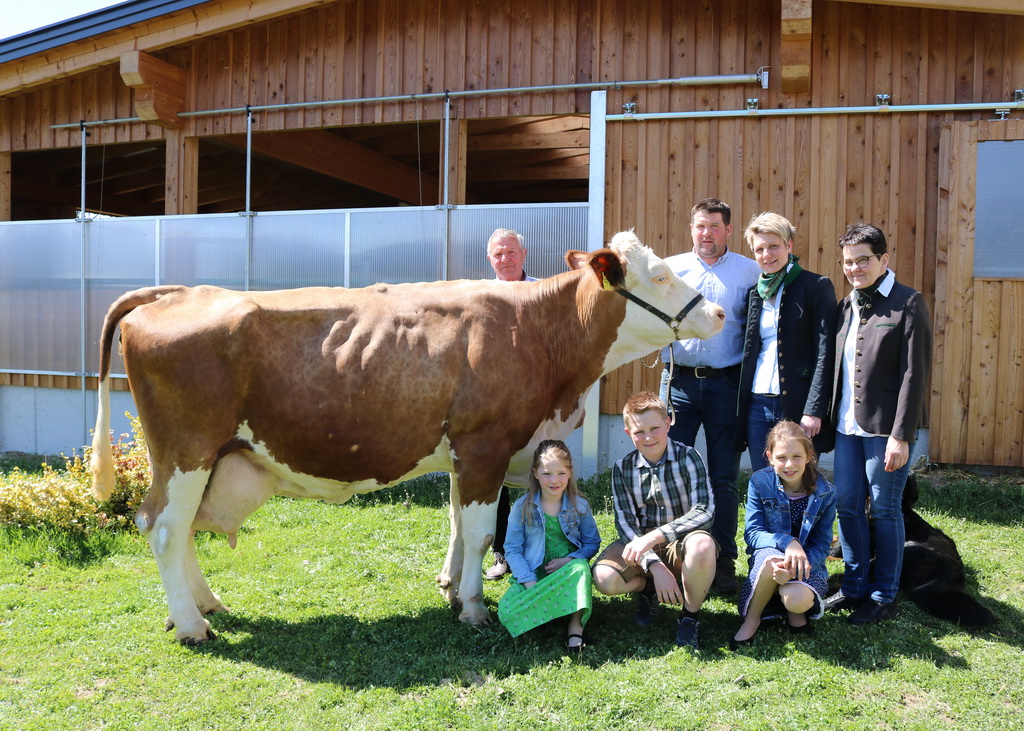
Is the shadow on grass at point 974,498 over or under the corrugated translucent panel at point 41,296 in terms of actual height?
under

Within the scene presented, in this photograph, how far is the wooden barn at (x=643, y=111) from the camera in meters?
7.43

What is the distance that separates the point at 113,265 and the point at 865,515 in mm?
8626

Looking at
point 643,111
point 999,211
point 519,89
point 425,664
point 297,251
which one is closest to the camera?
point 425,664

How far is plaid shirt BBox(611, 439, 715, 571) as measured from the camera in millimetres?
4285

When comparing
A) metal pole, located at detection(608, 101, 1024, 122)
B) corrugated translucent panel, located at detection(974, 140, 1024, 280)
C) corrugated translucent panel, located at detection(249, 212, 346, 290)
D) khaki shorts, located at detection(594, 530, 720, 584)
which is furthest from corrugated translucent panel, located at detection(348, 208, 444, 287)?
corrugated translucent panel, located at detection(974, 140, 1024, 280)

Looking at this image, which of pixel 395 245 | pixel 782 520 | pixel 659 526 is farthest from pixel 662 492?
pixel 395 245

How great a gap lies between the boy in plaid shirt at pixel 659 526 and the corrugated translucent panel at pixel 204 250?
5.97 m

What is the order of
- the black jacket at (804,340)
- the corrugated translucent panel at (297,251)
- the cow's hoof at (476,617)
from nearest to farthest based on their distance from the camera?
the cow's hoof at (476,617) → the black jacket at (804,340) → the corrugated translucent panel at (297,251)

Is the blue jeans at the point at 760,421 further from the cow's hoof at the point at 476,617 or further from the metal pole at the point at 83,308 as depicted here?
the metal pole at the point at 83,308

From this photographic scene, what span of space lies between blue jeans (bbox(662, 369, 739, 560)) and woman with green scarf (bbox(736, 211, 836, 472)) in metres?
0.22

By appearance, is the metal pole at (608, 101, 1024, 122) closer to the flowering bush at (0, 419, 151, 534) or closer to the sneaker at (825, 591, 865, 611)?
the sneaker at (825, 591, 865, 611)

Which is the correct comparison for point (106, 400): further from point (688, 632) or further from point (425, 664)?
point (688, 632)

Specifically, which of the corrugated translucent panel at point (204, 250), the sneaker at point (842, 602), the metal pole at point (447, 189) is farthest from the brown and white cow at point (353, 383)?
the corrugated translucent panel at point (204, 250)

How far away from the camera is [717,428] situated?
4.97 metres
